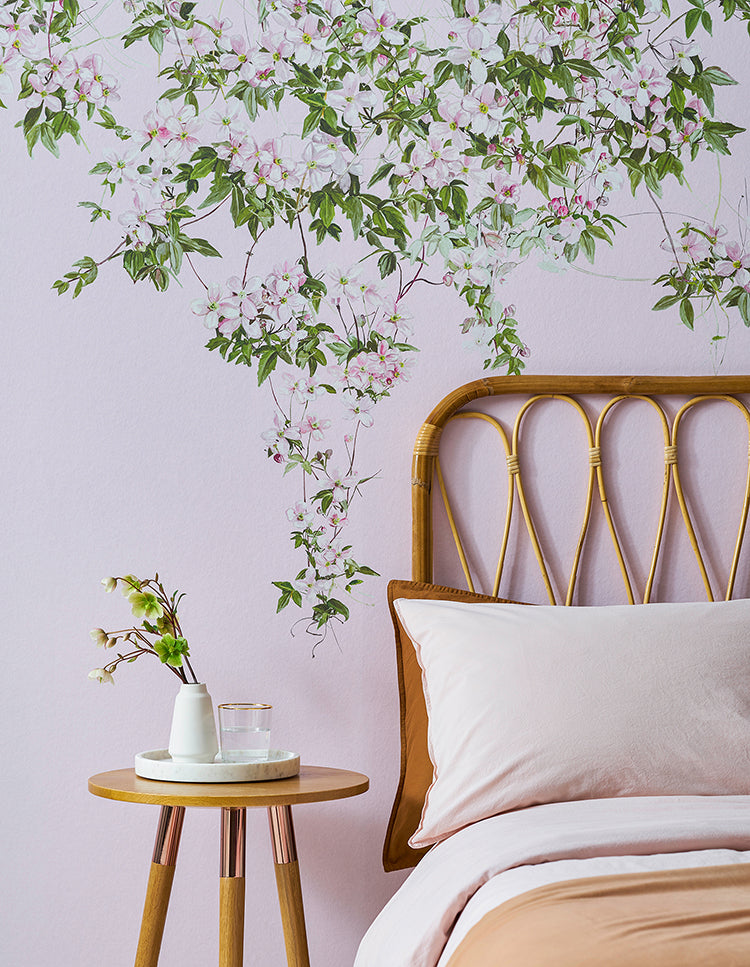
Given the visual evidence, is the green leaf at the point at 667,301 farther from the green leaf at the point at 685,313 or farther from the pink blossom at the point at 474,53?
the pink blossom at the point at 474,53

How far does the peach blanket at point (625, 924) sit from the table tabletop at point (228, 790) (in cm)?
52

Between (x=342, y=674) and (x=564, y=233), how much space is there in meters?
0.98

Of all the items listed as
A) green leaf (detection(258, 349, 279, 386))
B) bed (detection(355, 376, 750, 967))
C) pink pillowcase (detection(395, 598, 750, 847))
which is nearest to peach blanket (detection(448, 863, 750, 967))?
bed (detection(355, 376, 750, 967))

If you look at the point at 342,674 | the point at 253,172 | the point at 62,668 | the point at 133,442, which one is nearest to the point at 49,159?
the point at 253,172

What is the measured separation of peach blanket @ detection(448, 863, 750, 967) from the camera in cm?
88

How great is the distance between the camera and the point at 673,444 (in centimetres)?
197

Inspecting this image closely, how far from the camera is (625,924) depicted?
93cm

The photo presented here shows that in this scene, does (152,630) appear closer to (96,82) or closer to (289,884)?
(289,884)

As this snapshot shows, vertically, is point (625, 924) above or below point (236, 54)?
below

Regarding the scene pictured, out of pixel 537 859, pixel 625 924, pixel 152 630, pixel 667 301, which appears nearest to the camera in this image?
pixel 625 924

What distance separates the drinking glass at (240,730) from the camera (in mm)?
Answer: 1677

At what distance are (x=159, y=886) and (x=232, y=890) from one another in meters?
0.15

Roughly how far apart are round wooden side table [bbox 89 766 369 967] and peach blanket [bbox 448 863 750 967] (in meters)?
0.55

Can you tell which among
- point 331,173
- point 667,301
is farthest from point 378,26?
point 667,301
